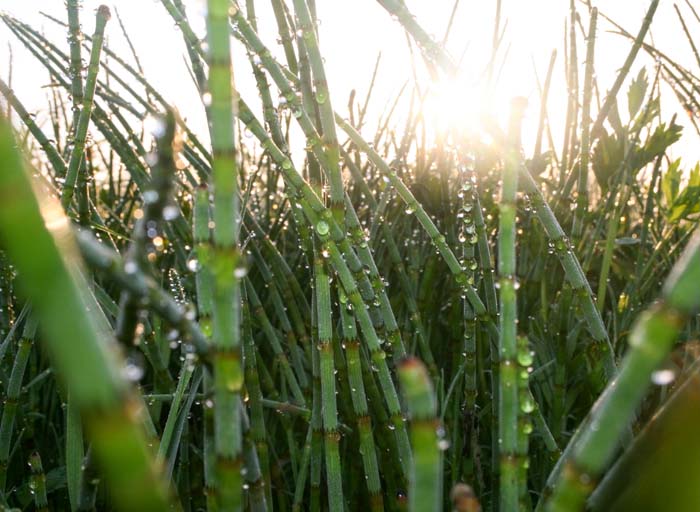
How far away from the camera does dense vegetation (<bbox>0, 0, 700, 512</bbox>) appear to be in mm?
348

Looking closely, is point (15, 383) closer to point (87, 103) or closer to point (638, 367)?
point (87, 103)

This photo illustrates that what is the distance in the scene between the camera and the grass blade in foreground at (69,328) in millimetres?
271

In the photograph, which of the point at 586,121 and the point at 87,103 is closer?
the point at 87,103

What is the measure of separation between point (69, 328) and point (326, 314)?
525 mm

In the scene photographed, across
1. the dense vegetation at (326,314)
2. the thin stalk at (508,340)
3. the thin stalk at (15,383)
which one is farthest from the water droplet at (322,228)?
the thin stalk at (15,383)

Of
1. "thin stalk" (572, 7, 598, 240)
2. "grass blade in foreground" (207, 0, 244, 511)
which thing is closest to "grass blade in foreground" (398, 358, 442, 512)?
"grass blade in foreground" (207, 0, 244, 511)

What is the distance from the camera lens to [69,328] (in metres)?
0.28

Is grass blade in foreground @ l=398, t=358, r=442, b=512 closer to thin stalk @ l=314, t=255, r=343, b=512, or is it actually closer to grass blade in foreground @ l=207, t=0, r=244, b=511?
grass blade in foreground @ l=207, t=0, r=244, b=511

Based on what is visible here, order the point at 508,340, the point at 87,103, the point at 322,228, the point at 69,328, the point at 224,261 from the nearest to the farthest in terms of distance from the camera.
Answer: the point at 69,328
the point at 224,261
the point at 508,340
the point at 322,228
the point at 87,103

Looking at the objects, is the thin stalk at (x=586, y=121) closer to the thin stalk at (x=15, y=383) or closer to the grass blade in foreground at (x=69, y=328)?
the thin stalk at (x=15, y=383)

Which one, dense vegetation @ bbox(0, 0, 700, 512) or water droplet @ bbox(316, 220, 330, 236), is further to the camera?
water droplet @ bbox(316, 220, 330, 236)

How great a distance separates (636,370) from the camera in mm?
352

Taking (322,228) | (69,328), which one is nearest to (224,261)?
(69,328)

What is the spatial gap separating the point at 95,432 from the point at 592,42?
35.5 inches
